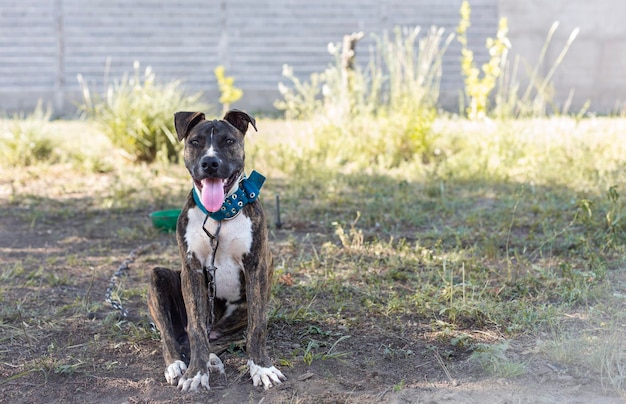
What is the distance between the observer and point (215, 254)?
367 cm

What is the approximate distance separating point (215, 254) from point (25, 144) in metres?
6.29

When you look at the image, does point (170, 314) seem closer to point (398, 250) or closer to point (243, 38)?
point (398, 250)

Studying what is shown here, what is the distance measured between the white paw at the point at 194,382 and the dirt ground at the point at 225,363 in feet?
0.12

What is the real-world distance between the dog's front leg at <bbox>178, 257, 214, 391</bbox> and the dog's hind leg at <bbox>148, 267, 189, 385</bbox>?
→ 14cm

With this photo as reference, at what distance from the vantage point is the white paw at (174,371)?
11.9 feet

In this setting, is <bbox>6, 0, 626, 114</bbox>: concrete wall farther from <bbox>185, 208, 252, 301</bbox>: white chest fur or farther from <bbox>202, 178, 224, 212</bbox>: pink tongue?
<bbox>202, 178, 224, 212</bbox>: pink tongue

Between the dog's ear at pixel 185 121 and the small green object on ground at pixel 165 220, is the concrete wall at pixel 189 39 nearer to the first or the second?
the small green object on ground at pixel 165 220

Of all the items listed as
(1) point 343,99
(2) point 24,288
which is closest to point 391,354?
(2) point 24,288

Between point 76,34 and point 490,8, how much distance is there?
8105 mm

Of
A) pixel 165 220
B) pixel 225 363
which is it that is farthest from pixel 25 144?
pixel 225 363

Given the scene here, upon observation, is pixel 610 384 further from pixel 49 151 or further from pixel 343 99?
pixel 49 151

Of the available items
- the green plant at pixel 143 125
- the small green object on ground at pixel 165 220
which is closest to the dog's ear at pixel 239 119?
the small green object on ground at pixel 165 220

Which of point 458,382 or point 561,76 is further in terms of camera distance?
point 561,76

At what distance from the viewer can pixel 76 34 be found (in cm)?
1480
